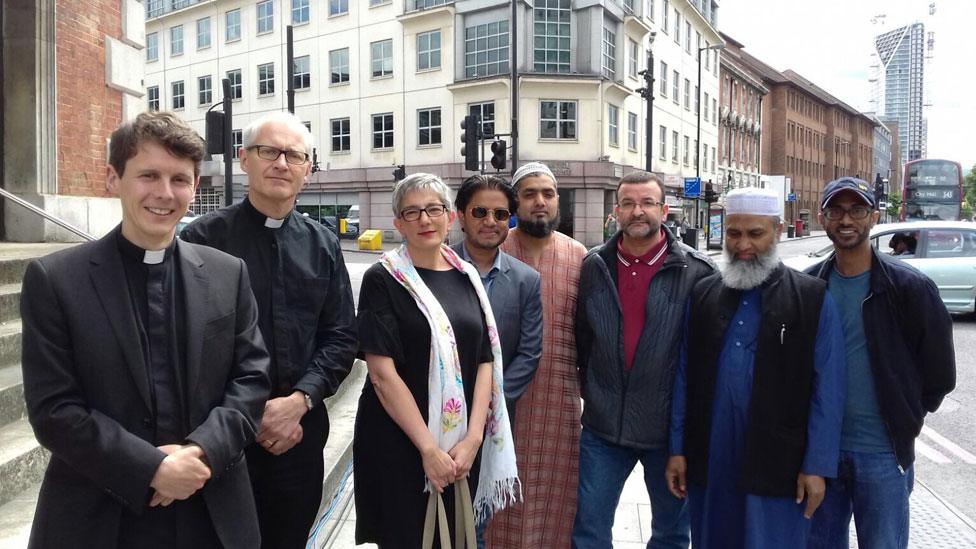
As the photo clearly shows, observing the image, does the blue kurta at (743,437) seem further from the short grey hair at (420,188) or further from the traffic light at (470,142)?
the traffic light at (470,142)

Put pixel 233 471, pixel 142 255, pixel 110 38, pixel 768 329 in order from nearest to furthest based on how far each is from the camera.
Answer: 1. pixel 142 255
2. pixel 233 471
3. pixel 768 329
4. pixel 110 38

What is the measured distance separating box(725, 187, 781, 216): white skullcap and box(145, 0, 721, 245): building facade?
963 inches

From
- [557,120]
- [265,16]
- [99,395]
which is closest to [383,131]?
[557,120]

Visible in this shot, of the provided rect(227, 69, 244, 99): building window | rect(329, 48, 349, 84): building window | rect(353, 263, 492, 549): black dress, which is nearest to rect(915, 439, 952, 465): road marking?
rect(353, 263, 492, 549): black dress

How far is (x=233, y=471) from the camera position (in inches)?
81.2

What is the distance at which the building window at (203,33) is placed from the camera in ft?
125

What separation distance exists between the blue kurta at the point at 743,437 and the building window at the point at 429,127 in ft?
95.6

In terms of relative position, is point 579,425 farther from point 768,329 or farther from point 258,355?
point 258,355

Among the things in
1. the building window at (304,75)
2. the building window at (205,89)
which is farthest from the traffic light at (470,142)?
the building window at (205,89)

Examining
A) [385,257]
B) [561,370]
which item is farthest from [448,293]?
[561,370]

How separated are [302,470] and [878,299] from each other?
238 centimetres

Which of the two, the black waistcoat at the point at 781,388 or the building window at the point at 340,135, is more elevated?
the building window at the point at 340,135

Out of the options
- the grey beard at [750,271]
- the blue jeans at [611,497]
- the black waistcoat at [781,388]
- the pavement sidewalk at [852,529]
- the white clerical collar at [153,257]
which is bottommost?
the pavement sidewalk at [852,529]

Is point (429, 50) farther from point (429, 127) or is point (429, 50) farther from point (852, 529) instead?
point (852, 529)
